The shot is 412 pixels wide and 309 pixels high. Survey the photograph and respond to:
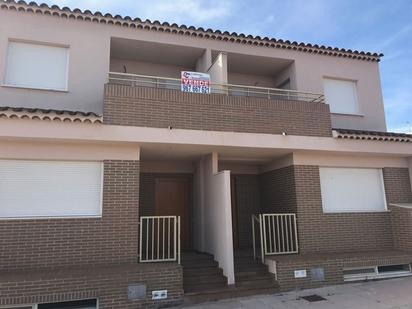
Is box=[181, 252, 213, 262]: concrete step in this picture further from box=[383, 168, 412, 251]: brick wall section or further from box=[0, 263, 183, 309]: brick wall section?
box=[383, 168, 412, 251]: brick wall section

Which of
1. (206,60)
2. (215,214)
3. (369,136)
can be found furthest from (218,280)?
(206,60)

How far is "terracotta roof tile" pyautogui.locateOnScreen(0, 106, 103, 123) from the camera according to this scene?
7246 mm

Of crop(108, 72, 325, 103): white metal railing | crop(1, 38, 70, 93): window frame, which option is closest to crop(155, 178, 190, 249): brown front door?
crop(108, 72, 325, 103): white metal railing

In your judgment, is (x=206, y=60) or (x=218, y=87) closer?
(x=218, y=87)

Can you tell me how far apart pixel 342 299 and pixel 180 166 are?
257 inches

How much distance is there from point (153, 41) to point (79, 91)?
2782 mm

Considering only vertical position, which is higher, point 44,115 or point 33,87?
point 33,87

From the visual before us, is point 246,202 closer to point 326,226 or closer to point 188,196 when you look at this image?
point 188,196

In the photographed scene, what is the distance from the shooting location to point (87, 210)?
8.19 m

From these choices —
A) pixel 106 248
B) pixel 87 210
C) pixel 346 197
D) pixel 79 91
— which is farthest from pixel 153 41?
pixel 346 197

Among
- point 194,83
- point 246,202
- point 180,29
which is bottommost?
point 246,202

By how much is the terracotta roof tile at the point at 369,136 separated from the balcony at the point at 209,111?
0.35 meters

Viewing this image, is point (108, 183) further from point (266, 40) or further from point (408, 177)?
point (408, 177)

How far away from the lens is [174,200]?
1178 cm
